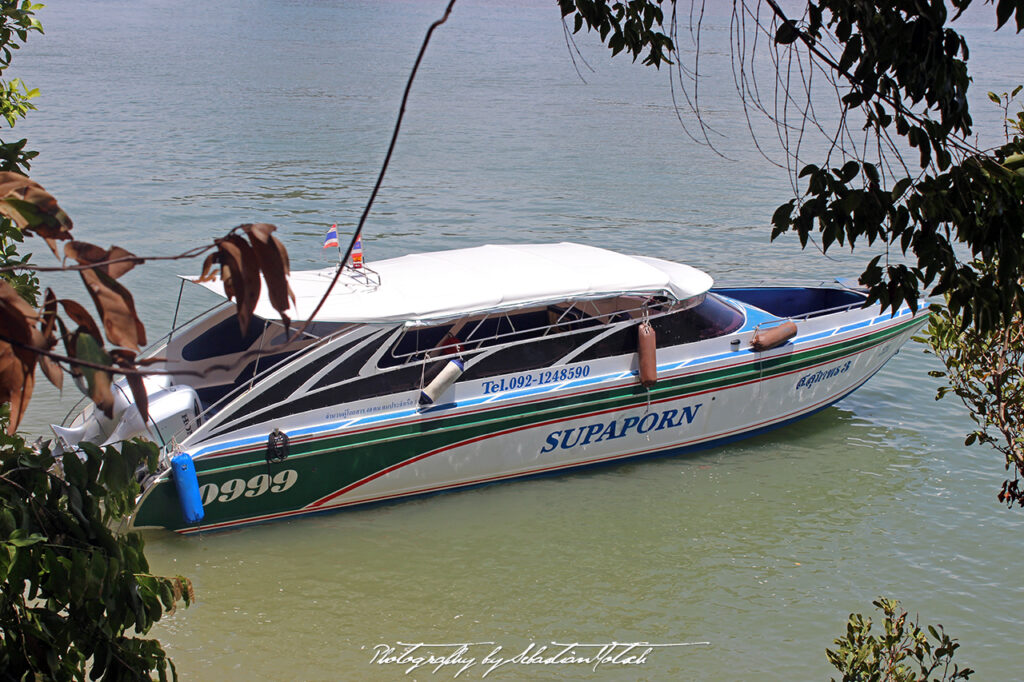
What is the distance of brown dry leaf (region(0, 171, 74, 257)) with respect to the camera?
237 centimetres

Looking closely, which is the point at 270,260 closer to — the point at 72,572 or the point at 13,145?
the point at 72,572

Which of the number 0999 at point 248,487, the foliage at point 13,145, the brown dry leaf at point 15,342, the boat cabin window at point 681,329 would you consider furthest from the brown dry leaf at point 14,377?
the boat cabin window at point 681,329

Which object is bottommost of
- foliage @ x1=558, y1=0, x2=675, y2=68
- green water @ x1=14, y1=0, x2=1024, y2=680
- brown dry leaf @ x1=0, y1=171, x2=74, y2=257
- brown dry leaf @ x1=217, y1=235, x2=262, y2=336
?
green water @ x1=14, y1=0, x2=1024, y2=680

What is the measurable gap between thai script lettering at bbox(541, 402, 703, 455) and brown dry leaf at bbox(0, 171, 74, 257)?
7858 mm

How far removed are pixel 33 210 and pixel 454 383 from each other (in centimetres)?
720

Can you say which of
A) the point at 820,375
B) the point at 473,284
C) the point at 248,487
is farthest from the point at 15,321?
the point at 820,375

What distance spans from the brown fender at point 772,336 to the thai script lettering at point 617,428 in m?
0.86

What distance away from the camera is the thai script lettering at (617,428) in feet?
33.3

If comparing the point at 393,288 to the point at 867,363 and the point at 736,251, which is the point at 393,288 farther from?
the point at 736,251

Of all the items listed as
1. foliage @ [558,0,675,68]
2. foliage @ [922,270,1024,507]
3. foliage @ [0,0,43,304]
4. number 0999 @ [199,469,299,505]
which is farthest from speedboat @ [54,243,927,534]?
foliage @ [922,270,1024,507]

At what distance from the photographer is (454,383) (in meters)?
9.53

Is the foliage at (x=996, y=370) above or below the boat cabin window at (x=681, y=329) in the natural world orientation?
above

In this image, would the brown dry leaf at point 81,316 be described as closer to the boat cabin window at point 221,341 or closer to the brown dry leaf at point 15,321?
the brown dry leaf at point 15,321

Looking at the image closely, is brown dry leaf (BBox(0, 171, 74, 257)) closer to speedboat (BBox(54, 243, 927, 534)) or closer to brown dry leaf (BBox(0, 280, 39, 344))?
brown dry leaf (BBox(0, 280, 39, 344))
